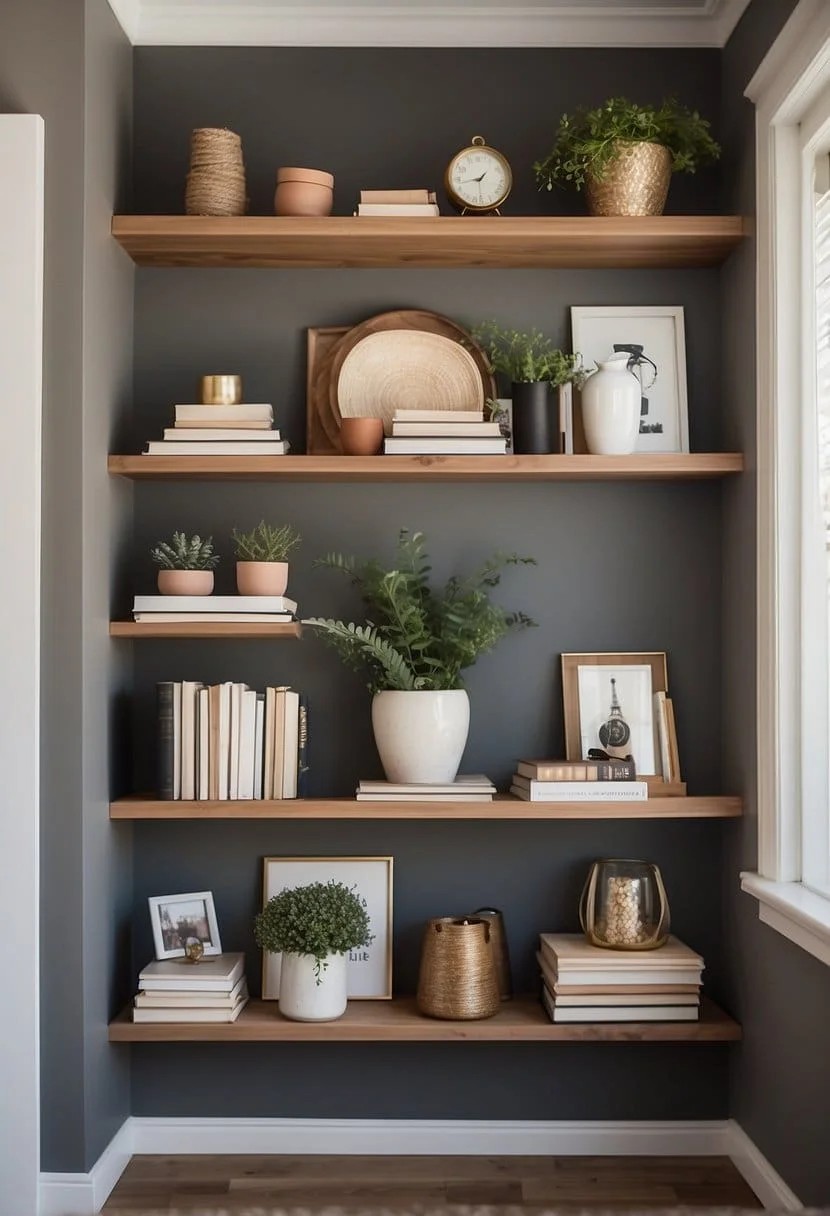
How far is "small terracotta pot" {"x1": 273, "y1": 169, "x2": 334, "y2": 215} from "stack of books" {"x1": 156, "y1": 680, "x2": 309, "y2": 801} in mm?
1064

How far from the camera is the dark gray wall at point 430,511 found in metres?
3.02

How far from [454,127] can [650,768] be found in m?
1.58

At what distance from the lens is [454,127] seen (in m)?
3.06

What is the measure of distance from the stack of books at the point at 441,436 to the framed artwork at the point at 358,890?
95 centimetres

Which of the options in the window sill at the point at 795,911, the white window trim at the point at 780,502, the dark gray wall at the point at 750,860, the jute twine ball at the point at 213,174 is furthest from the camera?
the jute twine ball at the point at 213,174

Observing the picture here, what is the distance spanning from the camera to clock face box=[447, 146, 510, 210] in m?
2.87

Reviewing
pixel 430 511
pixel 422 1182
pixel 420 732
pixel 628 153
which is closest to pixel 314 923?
pixel 420 732

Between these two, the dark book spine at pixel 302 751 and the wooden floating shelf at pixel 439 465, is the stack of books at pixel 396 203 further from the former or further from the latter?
the dark book spine at pixel 302 751

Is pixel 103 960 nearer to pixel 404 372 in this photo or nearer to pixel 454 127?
pixel 404 372

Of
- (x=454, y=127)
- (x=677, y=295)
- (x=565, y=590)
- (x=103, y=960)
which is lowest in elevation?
(x=103, y=960)

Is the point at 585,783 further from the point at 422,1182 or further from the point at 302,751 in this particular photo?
the point at 422,1182

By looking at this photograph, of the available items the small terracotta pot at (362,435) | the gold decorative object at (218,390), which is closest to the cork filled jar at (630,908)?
the small terracotta pot at (362,435)

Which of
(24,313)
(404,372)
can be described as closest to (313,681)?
(404,372)

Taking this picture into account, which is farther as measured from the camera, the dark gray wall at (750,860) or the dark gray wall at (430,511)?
the dark gray wall at (430,511)
